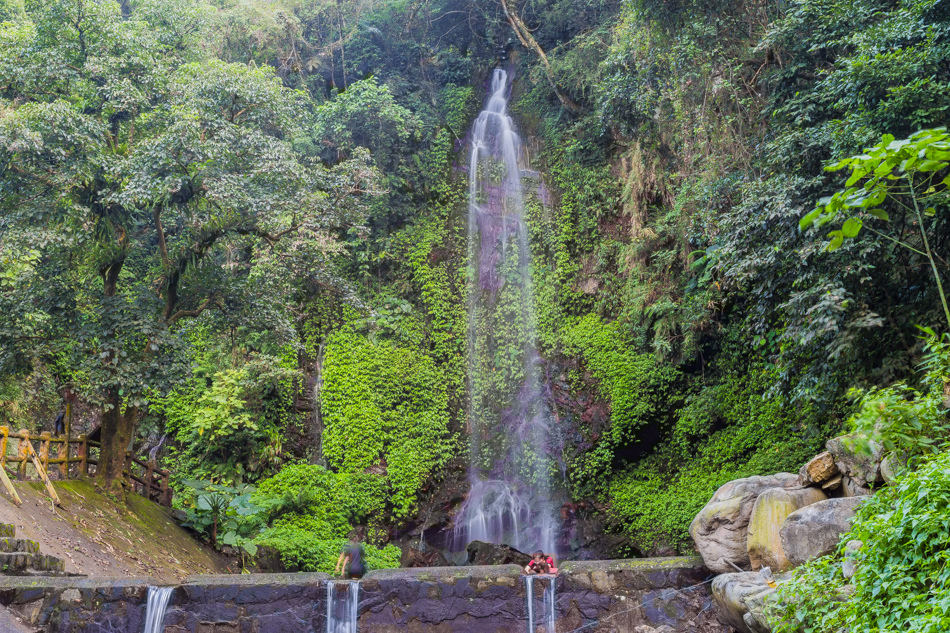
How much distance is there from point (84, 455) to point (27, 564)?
12.8 ft

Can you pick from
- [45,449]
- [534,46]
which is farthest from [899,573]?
[534,46]

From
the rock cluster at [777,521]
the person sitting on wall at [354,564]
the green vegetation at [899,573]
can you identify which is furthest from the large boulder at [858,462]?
the person sitting on wall at [354,564]

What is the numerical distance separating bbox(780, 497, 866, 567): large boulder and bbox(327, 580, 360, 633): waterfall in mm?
3910

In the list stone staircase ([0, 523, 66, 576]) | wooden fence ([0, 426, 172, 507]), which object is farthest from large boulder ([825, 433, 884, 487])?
wooden fence ([0, 426, 172, 507])

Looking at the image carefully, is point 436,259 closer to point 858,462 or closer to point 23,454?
point 23,454

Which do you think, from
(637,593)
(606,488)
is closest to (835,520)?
(637,593)

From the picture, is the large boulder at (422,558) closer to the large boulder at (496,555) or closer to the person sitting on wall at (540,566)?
the large boulder at (496,555)

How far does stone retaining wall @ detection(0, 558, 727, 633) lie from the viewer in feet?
21.3

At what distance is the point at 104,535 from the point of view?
9148 mm

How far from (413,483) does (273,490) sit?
8.38 ft

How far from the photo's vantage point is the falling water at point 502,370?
40.8ft

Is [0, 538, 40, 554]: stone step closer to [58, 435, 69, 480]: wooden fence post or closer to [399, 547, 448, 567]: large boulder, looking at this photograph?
[58, 435, 69, 480]: wooden fence post

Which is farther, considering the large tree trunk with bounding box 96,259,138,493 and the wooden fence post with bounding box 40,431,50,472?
the large tree trunk with bounding box 96,259,138,493

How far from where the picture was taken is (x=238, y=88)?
1066cm
